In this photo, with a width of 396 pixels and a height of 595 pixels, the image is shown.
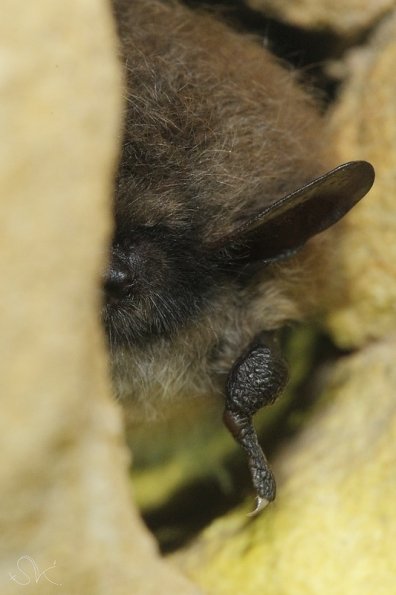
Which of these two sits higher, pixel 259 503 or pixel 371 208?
pixel 371 208

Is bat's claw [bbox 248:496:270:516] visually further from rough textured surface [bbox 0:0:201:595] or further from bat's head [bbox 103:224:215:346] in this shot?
rough textured surface [bbox 0:0:201:595]

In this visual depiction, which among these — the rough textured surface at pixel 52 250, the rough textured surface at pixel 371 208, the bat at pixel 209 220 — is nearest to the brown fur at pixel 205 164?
the bat at pixel 209 220

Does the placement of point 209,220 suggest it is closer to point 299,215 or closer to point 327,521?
point 299,215

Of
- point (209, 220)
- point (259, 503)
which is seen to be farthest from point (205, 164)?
point (259, 503)

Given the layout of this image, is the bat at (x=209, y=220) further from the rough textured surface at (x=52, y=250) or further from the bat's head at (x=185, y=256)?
the rough textured surface at (x=52, y=250)

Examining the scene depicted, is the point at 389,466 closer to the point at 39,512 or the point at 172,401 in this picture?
the point at 172,401

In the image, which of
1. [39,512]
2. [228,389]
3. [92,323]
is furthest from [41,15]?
[228,389]
